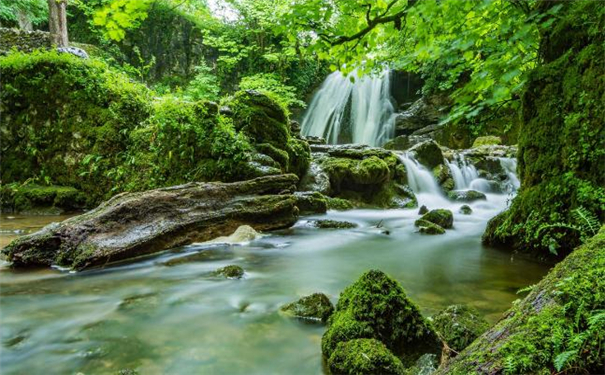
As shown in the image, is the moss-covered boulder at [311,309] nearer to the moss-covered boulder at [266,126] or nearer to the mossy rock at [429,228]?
the mossy rock at [429,228]

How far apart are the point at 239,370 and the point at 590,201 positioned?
3989mm

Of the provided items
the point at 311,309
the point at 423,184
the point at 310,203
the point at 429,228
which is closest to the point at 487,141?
the point at 423,184

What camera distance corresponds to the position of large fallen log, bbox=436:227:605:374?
1057 millimetres

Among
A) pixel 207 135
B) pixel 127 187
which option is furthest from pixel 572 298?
pixel 127 187

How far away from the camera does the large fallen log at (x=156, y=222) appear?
14.8ft

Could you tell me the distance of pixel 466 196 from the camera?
11.3 meters

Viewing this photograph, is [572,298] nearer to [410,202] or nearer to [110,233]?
[110,233]

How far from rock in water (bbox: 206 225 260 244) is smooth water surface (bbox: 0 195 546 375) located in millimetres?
233

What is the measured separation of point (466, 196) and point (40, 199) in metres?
11.4

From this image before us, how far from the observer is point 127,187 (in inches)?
334

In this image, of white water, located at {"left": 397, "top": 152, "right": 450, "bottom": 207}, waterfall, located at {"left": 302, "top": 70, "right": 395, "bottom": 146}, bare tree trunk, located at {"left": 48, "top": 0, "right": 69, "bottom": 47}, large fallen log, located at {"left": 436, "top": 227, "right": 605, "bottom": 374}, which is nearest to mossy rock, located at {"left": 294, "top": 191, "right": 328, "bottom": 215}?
white water, located at {"left": 397, "top": 152, "right": 450, "bottom": 207}

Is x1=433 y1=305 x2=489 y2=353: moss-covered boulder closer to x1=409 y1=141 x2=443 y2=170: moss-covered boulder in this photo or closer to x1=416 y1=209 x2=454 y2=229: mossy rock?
x1=416 y1=209 x2=454 y2=229: mossy rock

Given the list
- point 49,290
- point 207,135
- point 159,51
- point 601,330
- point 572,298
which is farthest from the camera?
point 159,51

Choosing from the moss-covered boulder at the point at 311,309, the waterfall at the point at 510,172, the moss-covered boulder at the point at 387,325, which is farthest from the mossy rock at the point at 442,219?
the moss-covered boulder at the point at 387,325
